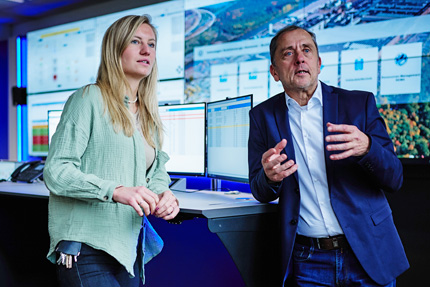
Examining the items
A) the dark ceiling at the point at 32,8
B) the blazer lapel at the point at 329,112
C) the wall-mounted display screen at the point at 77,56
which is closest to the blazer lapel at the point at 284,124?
the blazer lapel at the point at 329,112

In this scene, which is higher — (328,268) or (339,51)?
(339,51)

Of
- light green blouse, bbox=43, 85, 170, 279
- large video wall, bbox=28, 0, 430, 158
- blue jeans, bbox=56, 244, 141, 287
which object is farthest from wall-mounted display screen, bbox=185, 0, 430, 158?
blue jeans, bbox=56, 244, 141, 287

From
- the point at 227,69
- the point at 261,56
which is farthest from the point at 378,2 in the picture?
the point at 227,69

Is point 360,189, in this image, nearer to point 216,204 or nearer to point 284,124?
point 284,124

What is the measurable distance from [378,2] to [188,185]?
1.79 metres

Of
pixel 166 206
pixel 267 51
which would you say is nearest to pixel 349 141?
pixel 166 206

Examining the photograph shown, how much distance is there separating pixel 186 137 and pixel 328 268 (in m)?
1.31

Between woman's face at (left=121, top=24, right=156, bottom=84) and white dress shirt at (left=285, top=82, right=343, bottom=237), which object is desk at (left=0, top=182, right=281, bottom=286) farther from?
woman's face at (left=121, top=24, right=156, bottom=84)

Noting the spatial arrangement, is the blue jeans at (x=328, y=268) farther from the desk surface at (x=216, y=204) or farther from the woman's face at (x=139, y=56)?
the woman's face at (x=139, y=56)

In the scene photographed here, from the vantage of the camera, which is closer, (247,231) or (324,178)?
(324,178)

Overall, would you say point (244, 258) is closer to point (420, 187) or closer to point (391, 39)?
point (420, 187)

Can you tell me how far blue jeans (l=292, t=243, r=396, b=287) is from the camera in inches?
59.8

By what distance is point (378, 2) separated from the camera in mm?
2582

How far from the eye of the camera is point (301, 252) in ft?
5.36
